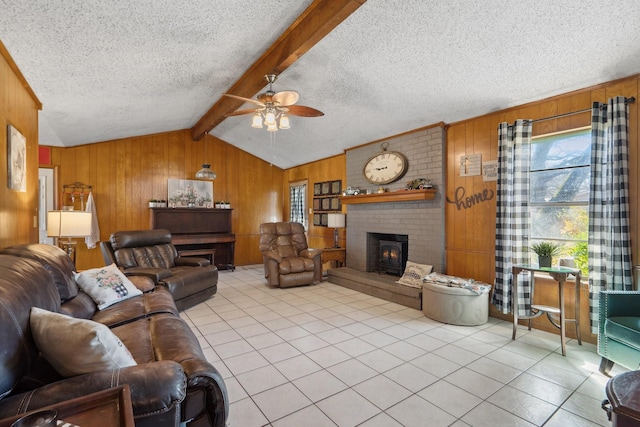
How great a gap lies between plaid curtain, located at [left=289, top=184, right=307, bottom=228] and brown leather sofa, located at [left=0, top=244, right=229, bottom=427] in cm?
550

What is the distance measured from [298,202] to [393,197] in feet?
11.3

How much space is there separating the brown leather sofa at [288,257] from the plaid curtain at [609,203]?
3562 mm

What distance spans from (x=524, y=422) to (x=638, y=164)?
2510 mm

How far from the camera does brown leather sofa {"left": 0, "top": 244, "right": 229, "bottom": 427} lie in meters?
1.16

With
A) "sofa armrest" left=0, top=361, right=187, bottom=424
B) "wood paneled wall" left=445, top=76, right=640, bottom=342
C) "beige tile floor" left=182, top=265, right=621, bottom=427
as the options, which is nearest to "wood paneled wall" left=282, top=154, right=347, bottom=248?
"wood paneled wall" left=445, top=76, right=640, bottom=342

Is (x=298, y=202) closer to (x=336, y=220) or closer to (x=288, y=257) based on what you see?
(x=336, y=220)

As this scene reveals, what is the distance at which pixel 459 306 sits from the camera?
3.44 meters

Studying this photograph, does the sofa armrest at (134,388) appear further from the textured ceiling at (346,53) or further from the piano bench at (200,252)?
the piano bench at (200,252)

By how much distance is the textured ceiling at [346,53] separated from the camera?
7.57ft

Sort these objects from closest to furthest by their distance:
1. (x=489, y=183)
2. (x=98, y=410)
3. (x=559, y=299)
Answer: (x=98, y=410)
(x=559, y=299)
(x=489, y=183)

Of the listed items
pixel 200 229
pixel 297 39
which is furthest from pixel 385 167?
pixel 200 229

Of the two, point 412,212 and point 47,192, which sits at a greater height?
point 47,192

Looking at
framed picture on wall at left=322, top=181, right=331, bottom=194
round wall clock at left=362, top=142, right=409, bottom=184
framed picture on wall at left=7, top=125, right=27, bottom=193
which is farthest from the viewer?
framed picture on wall at left=322, top=181, right=331, bottom=194

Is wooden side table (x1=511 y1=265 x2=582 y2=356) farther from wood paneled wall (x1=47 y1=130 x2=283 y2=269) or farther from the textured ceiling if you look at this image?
wood paneled wall (x1=47 y1=130 x2=283 y2=269)
